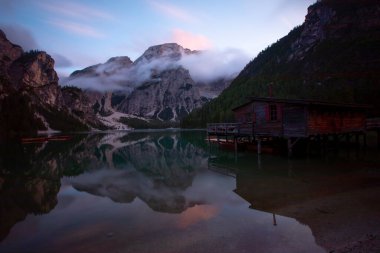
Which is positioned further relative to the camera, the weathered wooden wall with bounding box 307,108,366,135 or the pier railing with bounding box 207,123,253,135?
the pier railing with bounding box 207,123,253,135

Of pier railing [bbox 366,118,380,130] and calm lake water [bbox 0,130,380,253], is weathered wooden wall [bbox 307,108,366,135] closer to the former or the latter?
pier railing [bbox 366,118,380,130]

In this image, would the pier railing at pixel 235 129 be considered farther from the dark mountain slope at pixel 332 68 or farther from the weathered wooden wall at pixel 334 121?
the dark mountain slope at pixel 332 68

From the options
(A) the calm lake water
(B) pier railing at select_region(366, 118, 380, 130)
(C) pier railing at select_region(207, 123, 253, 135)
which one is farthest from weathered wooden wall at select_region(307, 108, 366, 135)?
(C) pier railing at select_region(207, 123, 253, 135)

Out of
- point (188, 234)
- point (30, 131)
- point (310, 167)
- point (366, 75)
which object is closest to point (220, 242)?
point (188, 234)

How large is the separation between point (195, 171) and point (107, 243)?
63.3 ft

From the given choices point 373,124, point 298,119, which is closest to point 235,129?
point 298,119

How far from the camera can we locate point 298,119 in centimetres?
3381

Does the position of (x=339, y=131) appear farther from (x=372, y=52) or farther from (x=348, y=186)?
(x=372, y=52)

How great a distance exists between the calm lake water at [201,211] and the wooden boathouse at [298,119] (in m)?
5.95

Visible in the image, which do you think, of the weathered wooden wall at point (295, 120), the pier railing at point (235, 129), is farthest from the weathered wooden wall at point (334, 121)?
the pier railing at point (235, 129)

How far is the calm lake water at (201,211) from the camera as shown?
1149 centimetres

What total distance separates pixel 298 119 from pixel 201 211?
859 inches

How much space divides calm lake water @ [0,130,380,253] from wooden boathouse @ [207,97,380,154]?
595 centimetres

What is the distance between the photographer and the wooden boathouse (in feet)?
109
